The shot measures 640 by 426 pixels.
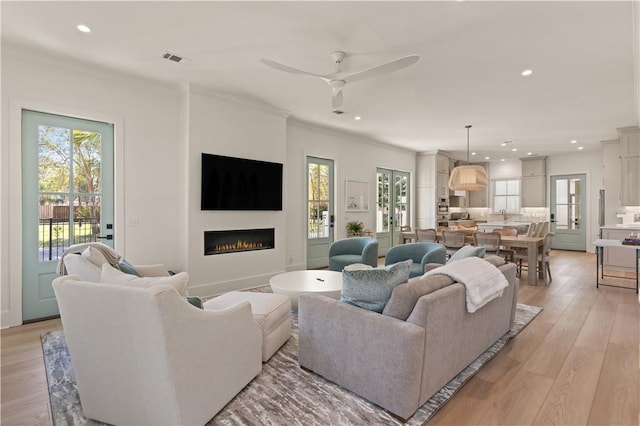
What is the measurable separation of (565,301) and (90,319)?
5084mm

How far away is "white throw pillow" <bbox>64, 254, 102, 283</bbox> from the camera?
93.7 inches

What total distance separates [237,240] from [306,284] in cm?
188

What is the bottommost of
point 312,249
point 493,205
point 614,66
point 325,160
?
point 312,249

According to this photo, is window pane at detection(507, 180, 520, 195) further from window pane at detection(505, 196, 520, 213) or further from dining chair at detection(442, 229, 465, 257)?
dining chair at detection(442, 229, 465, 257)

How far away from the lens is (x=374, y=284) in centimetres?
211

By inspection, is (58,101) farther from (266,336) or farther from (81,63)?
(266,336)

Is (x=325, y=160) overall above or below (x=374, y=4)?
below

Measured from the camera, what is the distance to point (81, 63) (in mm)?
3658

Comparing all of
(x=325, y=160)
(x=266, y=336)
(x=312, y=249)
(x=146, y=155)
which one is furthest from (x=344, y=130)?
(x=266, y=336)

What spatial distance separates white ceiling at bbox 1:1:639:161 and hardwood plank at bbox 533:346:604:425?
277cm

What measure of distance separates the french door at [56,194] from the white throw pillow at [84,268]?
58.5 inches

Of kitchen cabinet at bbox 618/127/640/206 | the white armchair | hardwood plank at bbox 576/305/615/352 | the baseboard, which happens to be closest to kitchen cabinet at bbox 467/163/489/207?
kitchen cabinet at bbox 618/127/640/206

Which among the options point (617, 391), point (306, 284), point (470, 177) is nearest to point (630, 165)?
point (470, 177)

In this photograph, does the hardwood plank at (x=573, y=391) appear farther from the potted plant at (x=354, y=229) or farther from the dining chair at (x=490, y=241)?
the potted plant at (x=354, y=229)
